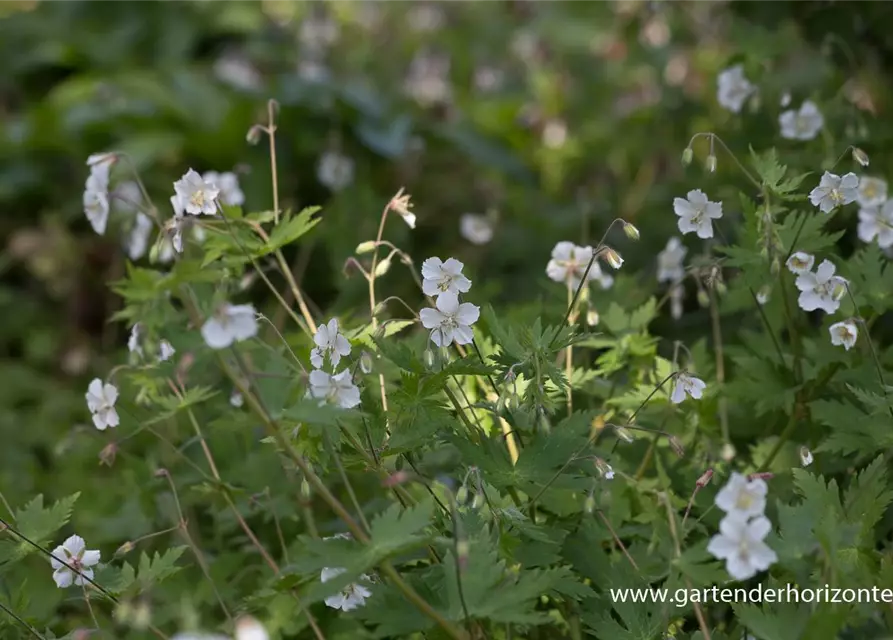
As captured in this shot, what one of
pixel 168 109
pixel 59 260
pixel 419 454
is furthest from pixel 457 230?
pixel 419 454

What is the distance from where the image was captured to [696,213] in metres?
1.76

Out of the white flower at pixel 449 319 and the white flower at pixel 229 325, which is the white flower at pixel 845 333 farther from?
the white flower at pixel 229 325

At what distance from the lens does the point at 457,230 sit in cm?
364

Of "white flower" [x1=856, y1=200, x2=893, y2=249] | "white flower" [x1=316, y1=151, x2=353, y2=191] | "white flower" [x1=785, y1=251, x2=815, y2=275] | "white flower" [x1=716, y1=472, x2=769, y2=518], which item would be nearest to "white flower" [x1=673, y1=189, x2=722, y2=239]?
"white flower" [x1=785, y1=251, x2=815, y2=275]

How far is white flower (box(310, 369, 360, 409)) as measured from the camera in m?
1.42

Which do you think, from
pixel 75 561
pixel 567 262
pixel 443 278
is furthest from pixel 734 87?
pixel 75 561

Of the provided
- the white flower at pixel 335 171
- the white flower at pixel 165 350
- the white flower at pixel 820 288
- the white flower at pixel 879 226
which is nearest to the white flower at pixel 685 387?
the white flower at pixel 820 288

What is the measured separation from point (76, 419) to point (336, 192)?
116 centimetres

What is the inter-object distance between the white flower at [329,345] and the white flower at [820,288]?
0.80m

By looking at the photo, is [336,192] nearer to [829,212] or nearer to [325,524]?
[325,524]

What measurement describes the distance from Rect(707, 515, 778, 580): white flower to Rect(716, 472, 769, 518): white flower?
0.01m

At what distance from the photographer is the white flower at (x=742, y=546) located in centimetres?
125

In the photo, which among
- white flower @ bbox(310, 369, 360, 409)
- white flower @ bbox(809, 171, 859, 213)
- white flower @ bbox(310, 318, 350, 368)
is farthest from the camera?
white flower @ bbox(809, 171, 859, 213)

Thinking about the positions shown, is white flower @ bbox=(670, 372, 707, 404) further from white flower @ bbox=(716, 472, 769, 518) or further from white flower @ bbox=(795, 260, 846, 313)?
white flower @ bbox=(716, 472, 769, 518)
